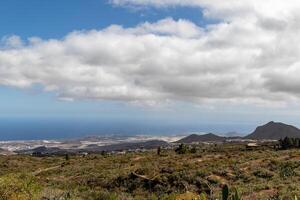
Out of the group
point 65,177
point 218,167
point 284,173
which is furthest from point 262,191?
point 65,177

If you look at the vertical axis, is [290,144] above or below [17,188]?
above

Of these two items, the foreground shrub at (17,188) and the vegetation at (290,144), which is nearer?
the foreground shrub at (17,188)

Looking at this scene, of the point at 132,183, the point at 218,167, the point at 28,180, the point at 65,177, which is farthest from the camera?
the point at 65,177

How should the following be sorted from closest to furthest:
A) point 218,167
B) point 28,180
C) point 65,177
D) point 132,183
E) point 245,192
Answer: point 28,180
point 245,192
point 132,183
point 218,167
point 65,177

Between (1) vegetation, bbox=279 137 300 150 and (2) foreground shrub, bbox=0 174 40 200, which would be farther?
(1) vegetation, bbox=279 137 300 150

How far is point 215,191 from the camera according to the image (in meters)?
25.2

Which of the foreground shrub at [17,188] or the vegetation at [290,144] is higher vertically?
the vegetation at [290,144]

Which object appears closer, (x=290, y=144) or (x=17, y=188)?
(x=17, y=188)

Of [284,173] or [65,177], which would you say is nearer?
[284,173]

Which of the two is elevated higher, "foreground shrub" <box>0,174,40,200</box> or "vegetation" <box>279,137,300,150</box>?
"vegetation" <box>279,137,300,150</box>

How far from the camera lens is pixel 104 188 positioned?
102ft

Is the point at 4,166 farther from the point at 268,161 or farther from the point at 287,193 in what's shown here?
the point at 287,193

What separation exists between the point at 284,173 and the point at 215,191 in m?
5.93

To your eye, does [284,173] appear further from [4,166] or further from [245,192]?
[4,166]
